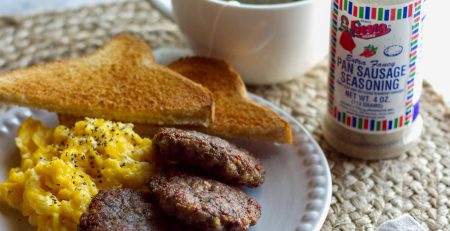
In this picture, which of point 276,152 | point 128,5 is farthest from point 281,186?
point 128,5

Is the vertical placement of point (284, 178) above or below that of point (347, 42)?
below

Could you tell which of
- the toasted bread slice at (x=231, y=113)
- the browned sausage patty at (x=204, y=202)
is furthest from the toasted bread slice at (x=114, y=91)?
the browned sausage patty at (x=204, y=202)

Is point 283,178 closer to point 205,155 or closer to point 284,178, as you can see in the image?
point 284,178

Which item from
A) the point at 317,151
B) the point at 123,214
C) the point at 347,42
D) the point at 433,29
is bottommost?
the point at 433,29

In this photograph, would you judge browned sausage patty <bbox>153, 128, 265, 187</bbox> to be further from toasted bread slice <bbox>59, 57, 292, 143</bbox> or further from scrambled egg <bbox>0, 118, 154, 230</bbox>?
toasted bread slice <bbox>59, 57, 292, 143</bbox>

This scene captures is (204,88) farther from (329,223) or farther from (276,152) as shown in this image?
(329,223)

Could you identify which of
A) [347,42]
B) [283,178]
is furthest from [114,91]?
[347,42]
